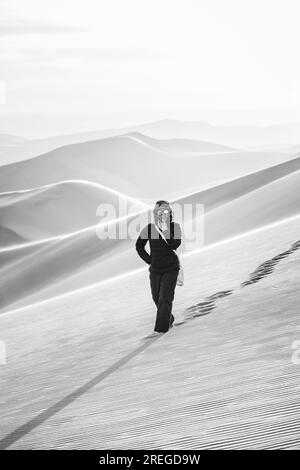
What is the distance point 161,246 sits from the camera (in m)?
9.88

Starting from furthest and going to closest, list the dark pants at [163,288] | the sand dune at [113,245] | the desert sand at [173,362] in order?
the sand dune at [113,245] < the dark pants at [163,288] < the desert sand at [173,362]

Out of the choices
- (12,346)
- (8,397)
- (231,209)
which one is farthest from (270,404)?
(231,209)

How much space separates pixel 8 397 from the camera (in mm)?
9125

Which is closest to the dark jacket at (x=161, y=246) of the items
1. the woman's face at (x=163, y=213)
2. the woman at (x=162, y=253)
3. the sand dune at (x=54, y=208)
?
the woman at (x=162, y=253)

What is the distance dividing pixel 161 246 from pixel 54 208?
2973 inches

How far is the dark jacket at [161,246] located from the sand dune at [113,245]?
18716 mm

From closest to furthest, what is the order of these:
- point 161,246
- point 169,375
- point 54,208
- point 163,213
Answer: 1. point 169,375
2. point 163,213
3. point 161,246
4. point 54,208

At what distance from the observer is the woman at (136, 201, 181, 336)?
380 inches

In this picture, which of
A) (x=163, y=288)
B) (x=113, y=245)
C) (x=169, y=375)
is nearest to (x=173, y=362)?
(x=169, y=375)

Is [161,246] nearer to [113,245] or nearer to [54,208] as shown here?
[113,245]

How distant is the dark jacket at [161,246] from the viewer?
974 cm

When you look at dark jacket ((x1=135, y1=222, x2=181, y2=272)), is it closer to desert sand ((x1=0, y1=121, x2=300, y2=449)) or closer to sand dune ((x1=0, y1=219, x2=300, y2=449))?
desert sand ((x1=0, y1=121, x2=300, y2=449))

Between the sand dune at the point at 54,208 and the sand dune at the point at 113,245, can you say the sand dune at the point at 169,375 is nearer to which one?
the sand dune at the point at 113,245

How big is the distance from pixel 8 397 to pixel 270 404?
3756 millimetres
